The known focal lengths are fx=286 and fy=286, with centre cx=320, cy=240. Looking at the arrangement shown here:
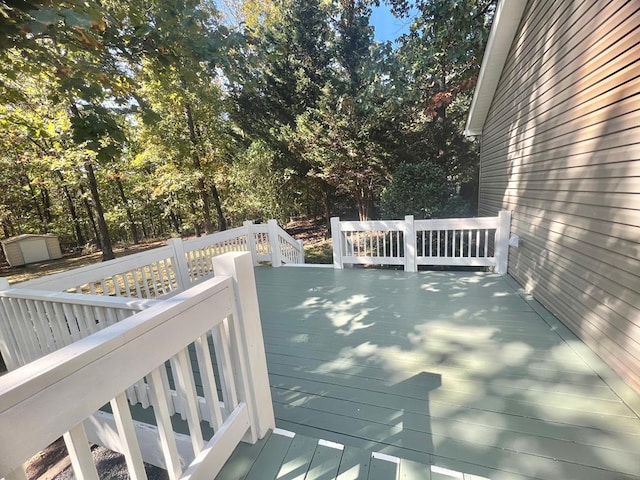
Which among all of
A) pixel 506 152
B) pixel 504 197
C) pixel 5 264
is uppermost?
pixel 506 152

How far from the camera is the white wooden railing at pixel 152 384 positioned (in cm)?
66

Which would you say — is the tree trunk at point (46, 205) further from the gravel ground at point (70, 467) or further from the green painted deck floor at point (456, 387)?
the green painted deck floor at point (456, 387)

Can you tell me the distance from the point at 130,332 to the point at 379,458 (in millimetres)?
1279

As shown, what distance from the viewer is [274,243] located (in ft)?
18.1

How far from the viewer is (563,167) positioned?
2.89m

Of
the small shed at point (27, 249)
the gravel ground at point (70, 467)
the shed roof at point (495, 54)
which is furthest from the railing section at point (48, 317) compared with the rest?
the small shed at point (27, 249)

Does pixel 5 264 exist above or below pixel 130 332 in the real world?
below

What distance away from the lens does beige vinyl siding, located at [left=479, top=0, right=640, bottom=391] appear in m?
2.04

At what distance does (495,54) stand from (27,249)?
53.8 ft

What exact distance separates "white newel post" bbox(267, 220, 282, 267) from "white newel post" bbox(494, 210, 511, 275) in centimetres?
370

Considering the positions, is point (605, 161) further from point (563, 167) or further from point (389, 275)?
point (389, 275)

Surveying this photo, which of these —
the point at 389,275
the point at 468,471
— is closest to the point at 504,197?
the point at 389,275

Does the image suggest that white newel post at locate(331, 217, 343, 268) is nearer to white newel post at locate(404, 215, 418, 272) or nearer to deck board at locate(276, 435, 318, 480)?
white newel post at locate(404, 215, 418, 272)

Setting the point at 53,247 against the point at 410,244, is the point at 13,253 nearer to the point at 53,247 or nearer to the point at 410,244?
the point at 53,247
